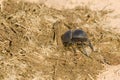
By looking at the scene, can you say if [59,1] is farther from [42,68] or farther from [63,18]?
[42,68]

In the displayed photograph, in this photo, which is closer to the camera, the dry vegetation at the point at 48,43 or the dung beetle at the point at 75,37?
the dry vegetation at the point at 48,43

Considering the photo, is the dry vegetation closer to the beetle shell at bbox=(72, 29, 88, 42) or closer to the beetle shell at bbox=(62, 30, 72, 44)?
the beetle shell at bbox=(62, 30, 72, 44)

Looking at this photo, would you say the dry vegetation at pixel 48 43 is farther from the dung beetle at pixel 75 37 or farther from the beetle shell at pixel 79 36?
the beetle shell at pixel 79 36

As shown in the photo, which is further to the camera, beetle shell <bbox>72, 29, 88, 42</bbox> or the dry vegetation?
beetle shell <bbox>72, 29, 88, 42</bbox>

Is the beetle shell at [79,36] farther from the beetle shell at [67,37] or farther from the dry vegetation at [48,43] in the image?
the dry vegetation at [48,43]

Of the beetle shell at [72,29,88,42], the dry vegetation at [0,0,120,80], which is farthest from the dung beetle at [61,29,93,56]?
the dry vegetation at [0,0,120,80]

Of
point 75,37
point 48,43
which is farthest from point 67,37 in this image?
point 48,43

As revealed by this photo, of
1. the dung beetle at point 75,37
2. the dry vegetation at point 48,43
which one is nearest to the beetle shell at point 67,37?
the dung beetle at point 75,37

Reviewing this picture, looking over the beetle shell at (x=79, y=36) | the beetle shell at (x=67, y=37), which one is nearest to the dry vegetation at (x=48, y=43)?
the beetle shell at (x=67, y=37)
